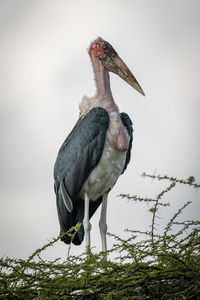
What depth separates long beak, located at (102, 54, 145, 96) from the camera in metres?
8.44

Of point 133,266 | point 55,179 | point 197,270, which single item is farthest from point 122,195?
point 55,179

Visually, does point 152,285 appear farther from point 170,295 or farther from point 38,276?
point 38,276

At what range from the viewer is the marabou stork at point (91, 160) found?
7539 mm

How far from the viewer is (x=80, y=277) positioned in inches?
184

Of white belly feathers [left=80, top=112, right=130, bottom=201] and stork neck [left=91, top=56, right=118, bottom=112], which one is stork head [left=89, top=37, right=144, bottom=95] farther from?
white belly feathers [left=80, top=112, right=130, bottom=201]

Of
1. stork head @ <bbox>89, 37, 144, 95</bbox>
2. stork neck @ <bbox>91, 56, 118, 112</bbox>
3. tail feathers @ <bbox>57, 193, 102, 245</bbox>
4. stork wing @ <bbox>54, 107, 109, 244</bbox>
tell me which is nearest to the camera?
stork wing @ <bbox>54, 107, 109, 244</bbox>

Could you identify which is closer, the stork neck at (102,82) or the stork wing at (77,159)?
the stork wing at (77,159)

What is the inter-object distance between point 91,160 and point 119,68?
5.37 feet

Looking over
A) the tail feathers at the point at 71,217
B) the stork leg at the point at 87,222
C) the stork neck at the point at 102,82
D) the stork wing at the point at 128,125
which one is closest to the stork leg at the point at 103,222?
the tail feathers at the point at 71,217

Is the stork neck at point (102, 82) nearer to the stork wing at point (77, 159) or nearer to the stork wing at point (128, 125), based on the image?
the stork wing at point (128, 125)

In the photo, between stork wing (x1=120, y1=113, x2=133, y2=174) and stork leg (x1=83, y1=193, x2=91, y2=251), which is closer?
stork leg (x1=83, y1=193, x2=91, y2=251)

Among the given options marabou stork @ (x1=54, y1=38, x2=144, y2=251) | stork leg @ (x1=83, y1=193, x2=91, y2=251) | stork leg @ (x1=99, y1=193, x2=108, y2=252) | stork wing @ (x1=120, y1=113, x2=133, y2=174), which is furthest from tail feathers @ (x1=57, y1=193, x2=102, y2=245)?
stork wing @ (x1=120, y1=113, x2=133, y2=174)

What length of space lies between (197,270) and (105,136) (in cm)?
333

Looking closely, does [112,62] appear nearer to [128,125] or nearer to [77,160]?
[128,125]
